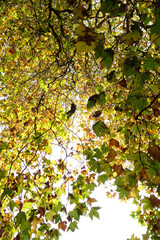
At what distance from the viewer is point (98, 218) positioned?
2254 mm

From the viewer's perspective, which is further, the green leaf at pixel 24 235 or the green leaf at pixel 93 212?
the green leaf at pixel 93 212

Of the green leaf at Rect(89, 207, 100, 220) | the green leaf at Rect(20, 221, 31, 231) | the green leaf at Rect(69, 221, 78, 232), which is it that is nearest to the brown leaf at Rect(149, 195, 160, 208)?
the green leaf at Rect(89, 207, 100, 220)

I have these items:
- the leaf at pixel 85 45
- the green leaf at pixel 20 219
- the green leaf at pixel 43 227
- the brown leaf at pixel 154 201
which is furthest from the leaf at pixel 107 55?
the green leaf at pixel 43 227

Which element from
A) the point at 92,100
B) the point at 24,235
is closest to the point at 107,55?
the point at 92,100

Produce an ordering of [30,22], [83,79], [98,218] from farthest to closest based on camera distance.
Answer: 1. [83,79]
2. [30,22]
3. [98,218]

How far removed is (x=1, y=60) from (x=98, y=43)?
6.22 meters

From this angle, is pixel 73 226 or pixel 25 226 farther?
pixel 73 226

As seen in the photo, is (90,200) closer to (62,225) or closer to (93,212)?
(93,212)

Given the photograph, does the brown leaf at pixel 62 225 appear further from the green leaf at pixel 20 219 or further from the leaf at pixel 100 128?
the leaf at pixel 100 128

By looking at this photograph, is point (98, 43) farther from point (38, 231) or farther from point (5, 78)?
point (5, 78)

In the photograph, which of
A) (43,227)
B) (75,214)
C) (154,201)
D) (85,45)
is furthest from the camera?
(43,227)

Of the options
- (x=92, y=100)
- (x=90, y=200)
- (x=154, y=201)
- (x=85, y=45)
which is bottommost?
(x=154, y=201)

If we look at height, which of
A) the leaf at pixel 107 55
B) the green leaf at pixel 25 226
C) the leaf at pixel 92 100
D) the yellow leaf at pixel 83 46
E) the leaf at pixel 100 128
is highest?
the yellow leaf at pixel 83 46

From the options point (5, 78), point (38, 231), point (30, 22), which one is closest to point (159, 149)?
point (38, 231)
